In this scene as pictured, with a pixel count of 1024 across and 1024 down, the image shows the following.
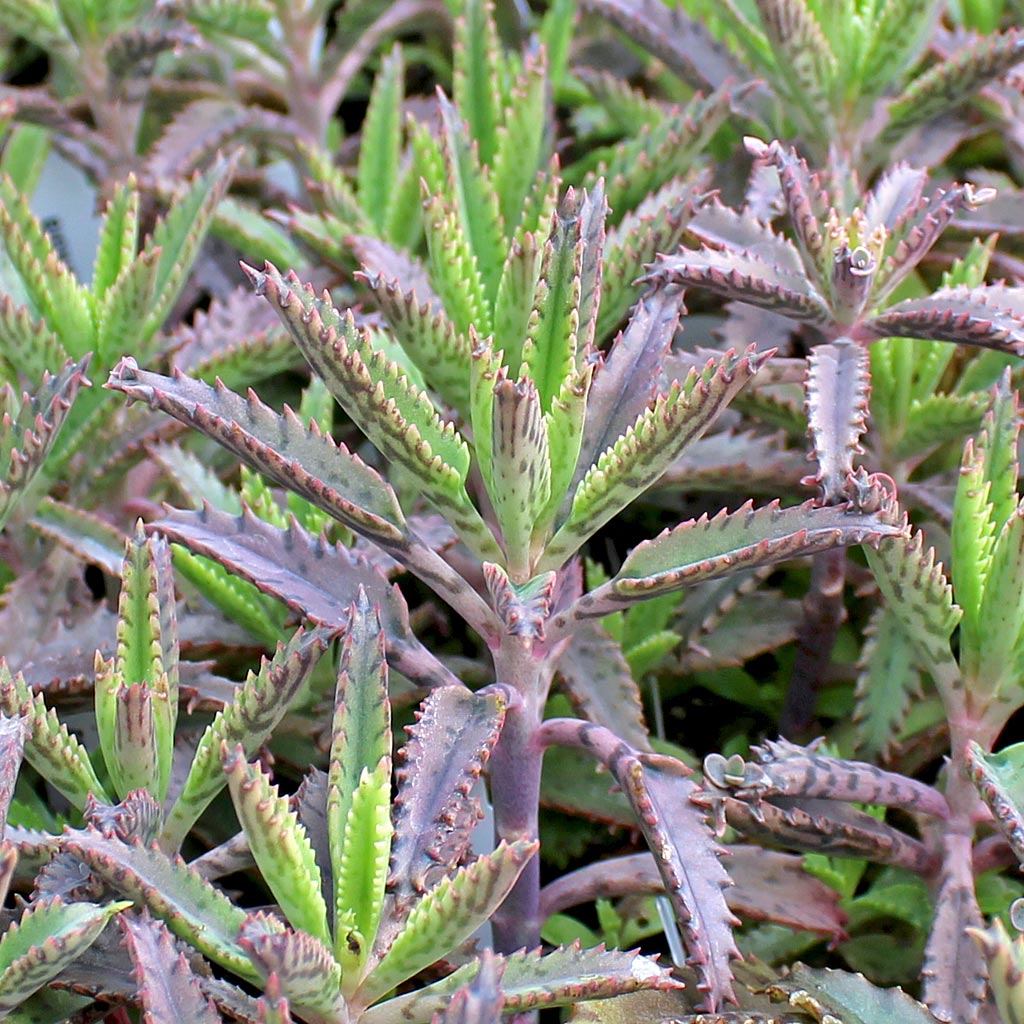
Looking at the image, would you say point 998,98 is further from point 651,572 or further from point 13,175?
point 13,175

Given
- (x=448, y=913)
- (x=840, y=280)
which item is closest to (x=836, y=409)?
(x=840, y=280)

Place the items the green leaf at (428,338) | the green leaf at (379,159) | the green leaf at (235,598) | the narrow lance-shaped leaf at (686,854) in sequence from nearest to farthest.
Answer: the narrow lance-shaped leaf at (686,854) < the green leaf at (428,338) < the green leaf at (235,598) < the green leaf at (379,159)

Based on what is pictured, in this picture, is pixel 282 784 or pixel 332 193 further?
pixel 332 193

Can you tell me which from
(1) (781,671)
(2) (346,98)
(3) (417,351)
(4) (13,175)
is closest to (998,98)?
(1) (781,671)

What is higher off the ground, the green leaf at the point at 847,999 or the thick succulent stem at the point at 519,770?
the thick succulent stem at the point at 519,770

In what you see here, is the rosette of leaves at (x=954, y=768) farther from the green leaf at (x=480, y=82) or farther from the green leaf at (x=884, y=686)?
the green leaf at (x=480, y=82)

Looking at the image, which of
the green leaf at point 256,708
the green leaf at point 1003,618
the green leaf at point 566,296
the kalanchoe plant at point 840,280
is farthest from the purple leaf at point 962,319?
the green leaf at point 256,708

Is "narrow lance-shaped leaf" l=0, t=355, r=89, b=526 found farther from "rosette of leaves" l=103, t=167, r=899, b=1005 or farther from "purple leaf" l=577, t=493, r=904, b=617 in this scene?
"purple leaf" l=577, t=493, r=904, b=617
